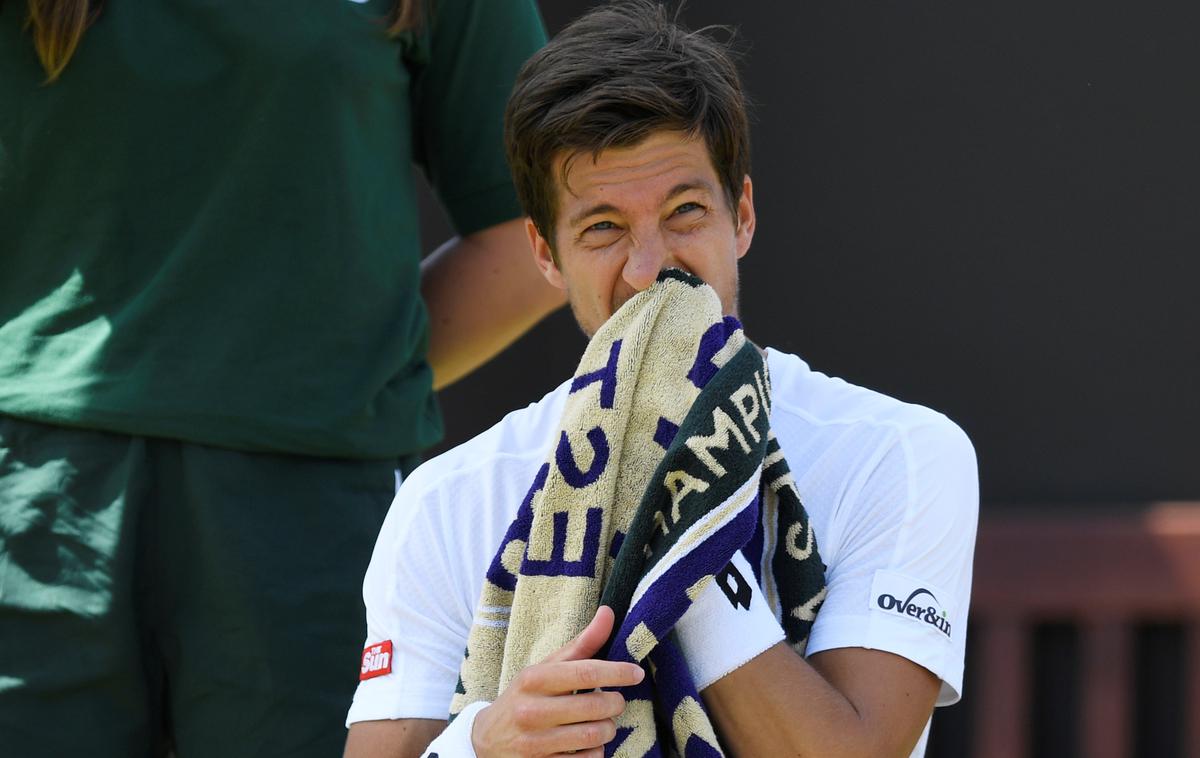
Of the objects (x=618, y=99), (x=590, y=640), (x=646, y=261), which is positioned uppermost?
(x=618, y=99)

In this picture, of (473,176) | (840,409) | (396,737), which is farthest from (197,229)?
(840,409)

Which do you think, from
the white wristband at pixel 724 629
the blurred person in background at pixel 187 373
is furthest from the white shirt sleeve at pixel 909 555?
the blurred person in background at pixel 187 373

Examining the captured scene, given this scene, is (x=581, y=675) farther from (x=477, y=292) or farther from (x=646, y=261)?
(x=477, y=292)

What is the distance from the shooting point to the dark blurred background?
263 centimetres

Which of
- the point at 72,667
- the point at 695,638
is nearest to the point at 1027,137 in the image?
the point at 695,638

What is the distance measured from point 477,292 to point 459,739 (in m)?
0.82

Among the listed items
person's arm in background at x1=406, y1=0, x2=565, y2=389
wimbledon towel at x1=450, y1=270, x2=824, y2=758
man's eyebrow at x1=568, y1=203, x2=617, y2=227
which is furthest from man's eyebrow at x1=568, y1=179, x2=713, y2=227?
person's arm in background at x1=406, y1=0, x2=565, y2=389

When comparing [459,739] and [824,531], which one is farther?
[824,531]

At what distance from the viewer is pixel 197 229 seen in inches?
74.4

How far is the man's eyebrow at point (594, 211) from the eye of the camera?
1710 millimetres

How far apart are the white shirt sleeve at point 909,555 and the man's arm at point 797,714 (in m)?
0.07

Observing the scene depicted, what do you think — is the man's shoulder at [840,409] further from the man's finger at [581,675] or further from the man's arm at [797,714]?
the man's finger at [581,675]

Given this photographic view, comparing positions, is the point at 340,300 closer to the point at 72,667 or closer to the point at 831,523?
the point at 72,667

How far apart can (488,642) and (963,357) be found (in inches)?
57.6
